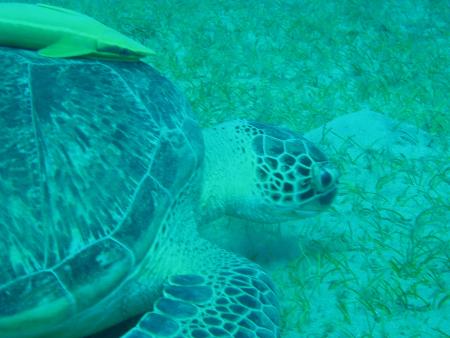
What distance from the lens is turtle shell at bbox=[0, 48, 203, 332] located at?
153 cm

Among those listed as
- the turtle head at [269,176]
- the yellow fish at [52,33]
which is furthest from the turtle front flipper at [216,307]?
the yellow fish at [52,33]

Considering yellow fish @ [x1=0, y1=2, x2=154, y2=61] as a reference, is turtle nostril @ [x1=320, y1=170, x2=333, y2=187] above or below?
below

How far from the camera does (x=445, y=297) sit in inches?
74.5

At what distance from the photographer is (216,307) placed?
1652 mm

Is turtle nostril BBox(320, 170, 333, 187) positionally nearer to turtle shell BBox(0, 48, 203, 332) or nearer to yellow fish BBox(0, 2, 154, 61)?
turtle shell BBox(0, 48, 203, 332)

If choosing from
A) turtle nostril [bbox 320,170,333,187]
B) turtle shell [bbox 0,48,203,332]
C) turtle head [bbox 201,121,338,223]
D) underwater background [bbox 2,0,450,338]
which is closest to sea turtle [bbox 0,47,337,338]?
turtle shell [bbox 0,48,203,332]

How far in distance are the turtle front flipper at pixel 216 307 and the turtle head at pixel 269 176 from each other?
1.56ft

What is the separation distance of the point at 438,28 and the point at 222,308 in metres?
4.43

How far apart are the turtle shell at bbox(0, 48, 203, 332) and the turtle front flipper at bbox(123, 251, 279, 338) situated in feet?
0.68

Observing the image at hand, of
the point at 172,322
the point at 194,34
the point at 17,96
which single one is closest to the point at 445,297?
the point at 172,322

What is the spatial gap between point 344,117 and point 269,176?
118 centimetres

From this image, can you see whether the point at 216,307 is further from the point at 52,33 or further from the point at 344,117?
the point at 344,117

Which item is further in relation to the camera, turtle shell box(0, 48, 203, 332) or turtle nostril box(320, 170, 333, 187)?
turtle nostril box(320, 170, 333, 187)

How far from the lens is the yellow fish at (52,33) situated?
1856 mm
